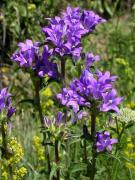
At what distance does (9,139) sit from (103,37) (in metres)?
4.04

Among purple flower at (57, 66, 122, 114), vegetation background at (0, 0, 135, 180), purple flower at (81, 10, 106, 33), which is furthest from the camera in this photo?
vegetation background at (0, 0, 135, 180)

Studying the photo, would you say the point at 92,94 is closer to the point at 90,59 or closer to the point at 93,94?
the point at 93,94

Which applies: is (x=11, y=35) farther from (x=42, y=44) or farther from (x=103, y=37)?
(x=42, y=44)

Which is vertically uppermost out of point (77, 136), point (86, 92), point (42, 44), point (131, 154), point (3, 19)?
point (3, 19)

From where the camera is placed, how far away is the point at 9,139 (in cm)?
295

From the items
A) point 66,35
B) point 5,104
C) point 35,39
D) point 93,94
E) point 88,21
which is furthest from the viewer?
point 35,39

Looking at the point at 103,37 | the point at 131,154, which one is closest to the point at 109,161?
the point at 131,154

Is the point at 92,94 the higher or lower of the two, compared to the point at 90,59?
lower

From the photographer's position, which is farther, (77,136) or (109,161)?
(109,161)

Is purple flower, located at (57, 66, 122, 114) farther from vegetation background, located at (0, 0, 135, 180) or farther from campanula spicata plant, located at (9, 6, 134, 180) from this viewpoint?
vegetation background, located at (0, 0, 135, 180)

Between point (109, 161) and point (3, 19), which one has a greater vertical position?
point (3, 19)

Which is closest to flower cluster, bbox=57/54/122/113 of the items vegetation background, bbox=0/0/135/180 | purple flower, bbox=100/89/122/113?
purple flower, bbox=100/89/122/113

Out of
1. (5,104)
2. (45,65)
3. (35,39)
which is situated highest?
(35,39)

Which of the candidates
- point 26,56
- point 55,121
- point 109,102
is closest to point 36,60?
point 26,56
